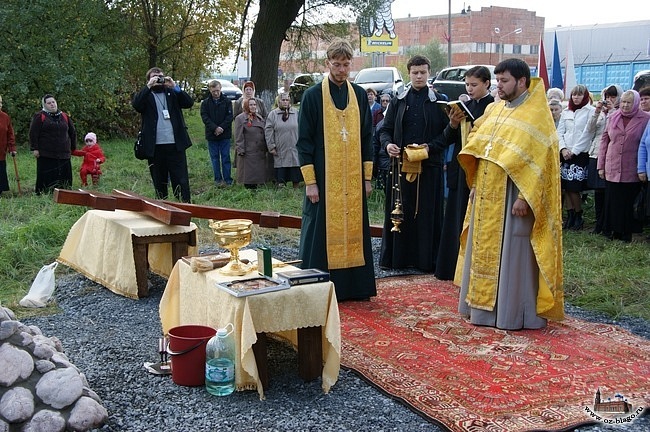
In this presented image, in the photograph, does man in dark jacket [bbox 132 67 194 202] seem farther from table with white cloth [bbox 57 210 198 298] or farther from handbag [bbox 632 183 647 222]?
handbag [bbox 632 183 647 222]

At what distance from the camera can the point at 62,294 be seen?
6.77 metres

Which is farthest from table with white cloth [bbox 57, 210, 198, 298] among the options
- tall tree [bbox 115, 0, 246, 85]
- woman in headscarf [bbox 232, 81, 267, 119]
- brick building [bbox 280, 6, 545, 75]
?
brick building [bbox 280, 6, 545, 75]

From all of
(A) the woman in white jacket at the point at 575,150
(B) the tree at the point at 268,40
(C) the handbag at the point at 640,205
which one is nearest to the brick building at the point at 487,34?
(B) the tree at the point at 268,40

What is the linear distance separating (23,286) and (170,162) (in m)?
3.12

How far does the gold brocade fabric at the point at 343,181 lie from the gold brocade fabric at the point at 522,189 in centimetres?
96

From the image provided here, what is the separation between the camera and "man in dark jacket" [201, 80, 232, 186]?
12.9 meters

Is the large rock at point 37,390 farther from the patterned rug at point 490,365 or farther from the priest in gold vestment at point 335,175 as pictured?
the priest in gold vestment at point 335,175

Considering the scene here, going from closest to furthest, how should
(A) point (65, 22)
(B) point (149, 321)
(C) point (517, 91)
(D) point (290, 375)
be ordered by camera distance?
1. (D) point (290, 375)
2. (C) point (517, 91)
3. (B) point (149, 321)
4. (A) point (65, 22)

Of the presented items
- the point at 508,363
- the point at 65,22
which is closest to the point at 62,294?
the point at 508,363

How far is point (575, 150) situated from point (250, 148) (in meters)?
5.47

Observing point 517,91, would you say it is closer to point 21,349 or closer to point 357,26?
point 21,349

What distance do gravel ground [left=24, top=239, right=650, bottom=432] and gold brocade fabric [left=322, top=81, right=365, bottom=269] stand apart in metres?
1.20

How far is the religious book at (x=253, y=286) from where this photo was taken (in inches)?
163

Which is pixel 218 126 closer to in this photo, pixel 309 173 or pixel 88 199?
pixel 88 199
